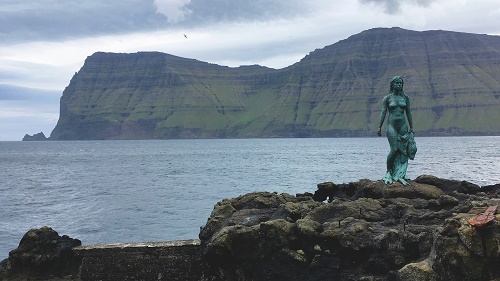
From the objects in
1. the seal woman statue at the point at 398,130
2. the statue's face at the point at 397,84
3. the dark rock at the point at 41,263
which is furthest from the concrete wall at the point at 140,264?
the statue's face at the point at 397,84

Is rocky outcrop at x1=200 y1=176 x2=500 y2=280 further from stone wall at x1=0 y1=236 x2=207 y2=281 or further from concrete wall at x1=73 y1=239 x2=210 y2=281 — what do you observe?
concrete wall at x1=73 y1=239 x2=210 y2=281

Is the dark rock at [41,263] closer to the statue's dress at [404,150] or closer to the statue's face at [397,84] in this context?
the statue's dress at [404,150]

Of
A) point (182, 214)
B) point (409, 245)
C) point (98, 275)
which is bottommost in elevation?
point (182, 214)

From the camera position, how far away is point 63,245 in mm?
16609

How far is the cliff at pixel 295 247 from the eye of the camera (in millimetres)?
12711

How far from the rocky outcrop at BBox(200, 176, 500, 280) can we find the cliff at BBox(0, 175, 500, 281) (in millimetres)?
23

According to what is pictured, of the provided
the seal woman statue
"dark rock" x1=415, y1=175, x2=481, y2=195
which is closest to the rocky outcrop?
"dark rock" x1=415, y1=175, x2=481, y2=195

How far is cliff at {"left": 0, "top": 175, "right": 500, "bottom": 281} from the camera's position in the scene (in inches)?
500

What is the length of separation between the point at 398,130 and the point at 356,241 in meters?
7.93

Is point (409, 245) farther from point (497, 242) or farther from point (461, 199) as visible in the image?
point (461, 199)

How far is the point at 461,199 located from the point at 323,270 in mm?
5807

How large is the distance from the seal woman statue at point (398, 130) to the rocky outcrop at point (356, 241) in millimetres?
2405

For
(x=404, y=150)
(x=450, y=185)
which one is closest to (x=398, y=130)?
(x=404, y=150)

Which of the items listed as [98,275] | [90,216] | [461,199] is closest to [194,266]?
[98,275]
